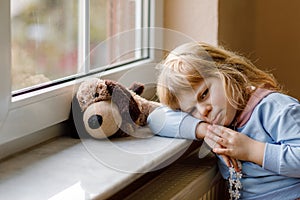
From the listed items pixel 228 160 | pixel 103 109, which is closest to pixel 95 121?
pixel 103 109

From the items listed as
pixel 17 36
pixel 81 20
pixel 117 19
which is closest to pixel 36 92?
pixel 17 36

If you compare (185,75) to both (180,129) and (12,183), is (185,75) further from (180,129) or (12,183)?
(12,183)

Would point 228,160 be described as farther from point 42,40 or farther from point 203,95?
point 42,40

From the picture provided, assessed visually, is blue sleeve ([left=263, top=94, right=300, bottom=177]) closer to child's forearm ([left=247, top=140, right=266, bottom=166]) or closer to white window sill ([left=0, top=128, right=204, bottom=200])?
child's forearm ([left=247, top=140, right=266, bottom=166])

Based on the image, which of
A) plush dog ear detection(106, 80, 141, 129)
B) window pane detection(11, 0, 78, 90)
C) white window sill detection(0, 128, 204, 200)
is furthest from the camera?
plush dog ear detection(106, 80, 141, 129)

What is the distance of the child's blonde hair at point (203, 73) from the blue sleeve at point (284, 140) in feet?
0.28

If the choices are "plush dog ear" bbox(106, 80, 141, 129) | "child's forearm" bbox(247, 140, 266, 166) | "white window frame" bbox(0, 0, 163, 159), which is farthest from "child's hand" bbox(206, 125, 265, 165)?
"white window frame" bbox(0, 0, 163, 159)

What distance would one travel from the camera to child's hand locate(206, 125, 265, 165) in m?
1.30

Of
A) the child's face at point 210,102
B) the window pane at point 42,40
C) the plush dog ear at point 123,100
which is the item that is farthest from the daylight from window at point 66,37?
the child's face at point 210,102

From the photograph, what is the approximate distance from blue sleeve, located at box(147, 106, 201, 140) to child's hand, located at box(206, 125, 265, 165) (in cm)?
5

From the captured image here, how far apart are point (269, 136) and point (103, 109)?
0.34 m

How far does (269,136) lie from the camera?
1.31 metres

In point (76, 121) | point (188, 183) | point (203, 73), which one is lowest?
point (188, 183)

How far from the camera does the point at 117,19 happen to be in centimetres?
156
